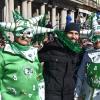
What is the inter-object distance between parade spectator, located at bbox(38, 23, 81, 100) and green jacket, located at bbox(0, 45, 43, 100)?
55 cm

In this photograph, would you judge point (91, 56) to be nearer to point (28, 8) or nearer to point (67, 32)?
point (67, 32)

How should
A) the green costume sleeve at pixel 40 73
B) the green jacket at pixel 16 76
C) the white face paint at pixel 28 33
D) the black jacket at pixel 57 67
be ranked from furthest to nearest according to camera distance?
the black jacket at pixel 57 67 → the green costume sleeve at pixel 40 73 → the white face paint at pixel 28 33 → the green jacket at pixel 16 76

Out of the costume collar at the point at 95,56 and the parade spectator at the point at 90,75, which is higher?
the costume collar at the point at 95,56

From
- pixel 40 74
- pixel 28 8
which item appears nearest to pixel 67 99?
pixel 40 74

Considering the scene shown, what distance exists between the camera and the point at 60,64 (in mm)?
5961

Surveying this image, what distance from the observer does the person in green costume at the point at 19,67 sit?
17.5 ft

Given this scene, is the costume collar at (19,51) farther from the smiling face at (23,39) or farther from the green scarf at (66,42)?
the green scarf at (66,42)

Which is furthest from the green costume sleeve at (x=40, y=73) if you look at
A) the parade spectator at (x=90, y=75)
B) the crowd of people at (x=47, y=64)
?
the parade spectator at (x=90, y=75)

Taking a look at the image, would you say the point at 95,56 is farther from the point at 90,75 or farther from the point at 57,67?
the point at 57,67

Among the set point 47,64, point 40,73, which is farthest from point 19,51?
point 47,64

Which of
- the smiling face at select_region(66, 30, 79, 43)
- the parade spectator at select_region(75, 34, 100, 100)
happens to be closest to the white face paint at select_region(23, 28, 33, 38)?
the smiling face at select_region(66, 30, 79, 43)

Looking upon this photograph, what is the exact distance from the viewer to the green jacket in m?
5.32

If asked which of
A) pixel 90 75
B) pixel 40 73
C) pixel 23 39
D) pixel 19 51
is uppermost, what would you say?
pixel 23 39

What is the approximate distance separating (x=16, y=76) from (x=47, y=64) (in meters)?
0.74
